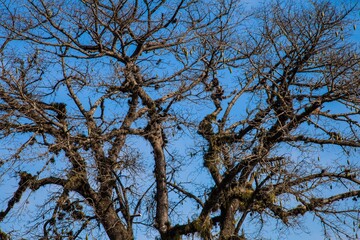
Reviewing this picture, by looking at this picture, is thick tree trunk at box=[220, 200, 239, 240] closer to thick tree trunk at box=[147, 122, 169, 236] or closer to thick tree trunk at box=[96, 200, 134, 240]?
thick tree trunk at box=[147, 122, 169, 236]

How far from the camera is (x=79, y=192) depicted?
13500 mm

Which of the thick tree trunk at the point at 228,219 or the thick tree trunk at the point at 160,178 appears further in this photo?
the thick tree trunk at the point at 160,178

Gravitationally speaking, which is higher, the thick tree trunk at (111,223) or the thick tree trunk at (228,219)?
the thick tree trunk at (228,219)

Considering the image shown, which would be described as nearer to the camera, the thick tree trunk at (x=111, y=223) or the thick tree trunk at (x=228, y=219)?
the thick tree trunk at (x=228, y=219)

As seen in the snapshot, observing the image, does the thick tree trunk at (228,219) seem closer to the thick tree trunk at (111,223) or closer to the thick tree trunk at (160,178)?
the thick tree trunk at (160,178)

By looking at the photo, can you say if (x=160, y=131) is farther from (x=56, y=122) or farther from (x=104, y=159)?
(x=56, y=122)

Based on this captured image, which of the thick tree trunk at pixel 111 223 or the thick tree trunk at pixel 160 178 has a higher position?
the thick tree trunk at pixel 160 178

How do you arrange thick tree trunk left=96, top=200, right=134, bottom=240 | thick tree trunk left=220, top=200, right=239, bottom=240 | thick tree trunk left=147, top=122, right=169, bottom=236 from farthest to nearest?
thick tree trunk left=147, top=122, right=169, bottom=236, thick tree trunk left=96, top=200, right=134, bottom=240, thick tree trunk left=220, top=200, right=239, bottom=240

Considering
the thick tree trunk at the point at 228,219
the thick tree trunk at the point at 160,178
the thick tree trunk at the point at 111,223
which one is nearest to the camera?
the thick tree trunk at the point at 228,219

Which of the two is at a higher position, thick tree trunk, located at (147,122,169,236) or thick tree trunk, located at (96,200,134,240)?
thick tree trunk, located at (147,122,169,236)

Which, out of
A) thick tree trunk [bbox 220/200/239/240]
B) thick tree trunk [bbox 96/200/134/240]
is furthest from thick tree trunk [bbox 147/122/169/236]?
thick tree trunk [bbox 220/200/239/240]

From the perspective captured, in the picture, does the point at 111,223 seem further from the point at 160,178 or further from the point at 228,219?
the point at 228,219

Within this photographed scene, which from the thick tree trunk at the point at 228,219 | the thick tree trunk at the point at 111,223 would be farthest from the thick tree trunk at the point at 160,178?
the thick tree trunk at the point at 228,219

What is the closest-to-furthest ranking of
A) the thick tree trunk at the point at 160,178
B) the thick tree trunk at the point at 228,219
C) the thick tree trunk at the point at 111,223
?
1. the thick tree trunk at the point at 228,219
2. the thick tree trunk at the point at 111,223
3. the thick tree trunk at the point at 160,178
